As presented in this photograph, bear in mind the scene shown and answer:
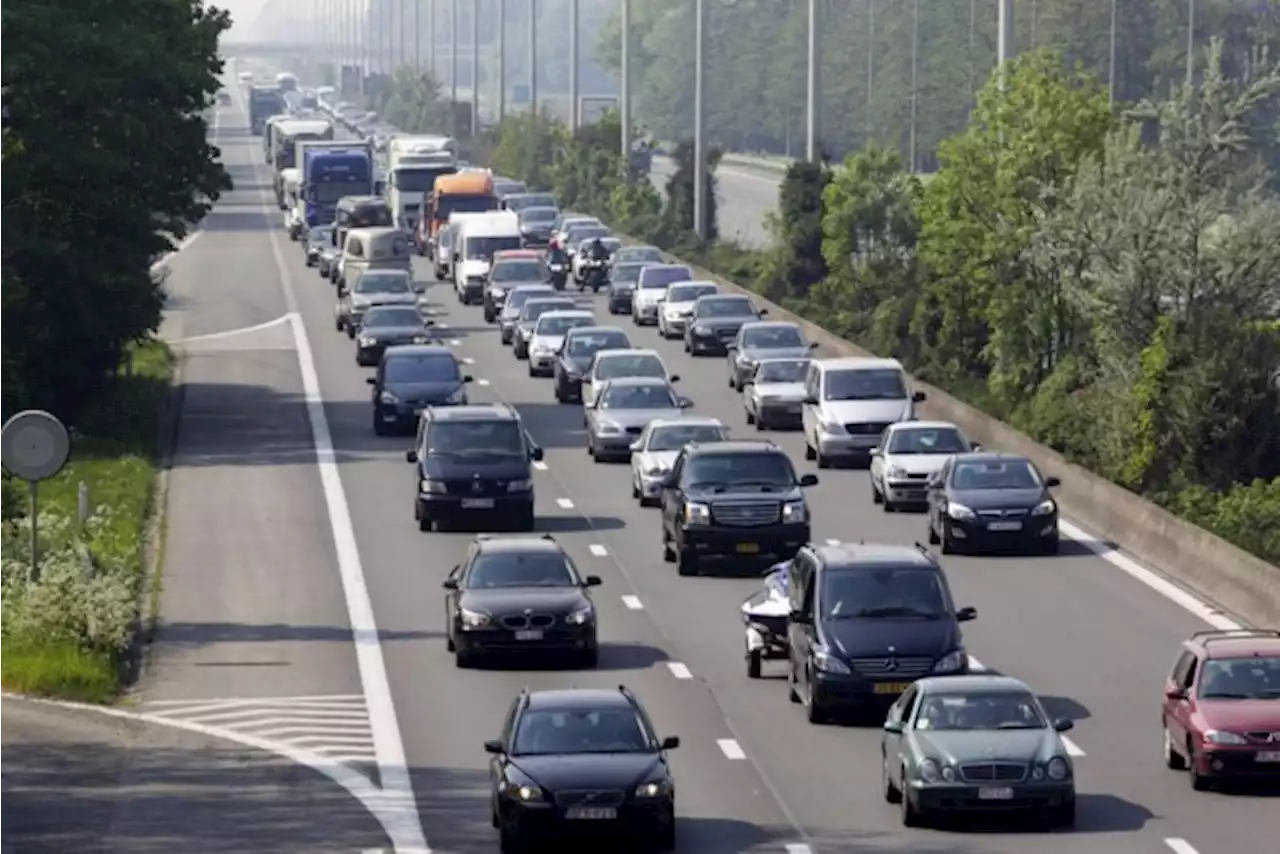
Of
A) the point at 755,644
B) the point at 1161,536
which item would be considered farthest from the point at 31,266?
the point at 755,644

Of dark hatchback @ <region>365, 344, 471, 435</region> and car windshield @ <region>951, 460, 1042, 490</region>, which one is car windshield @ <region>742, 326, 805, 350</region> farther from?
car windshield @ <region>951, 460, 1042, 490</region>

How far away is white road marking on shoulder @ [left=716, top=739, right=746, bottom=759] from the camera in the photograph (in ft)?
102

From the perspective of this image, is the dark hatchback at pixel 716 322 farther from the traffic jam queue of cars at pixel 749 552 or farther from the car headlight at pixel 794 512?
the car headlight at pixel 794 512

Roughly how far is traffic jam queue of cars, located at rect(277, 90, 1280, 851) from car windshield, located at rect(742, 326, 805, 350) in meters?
0.07

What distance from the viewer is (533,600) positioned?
36.5m

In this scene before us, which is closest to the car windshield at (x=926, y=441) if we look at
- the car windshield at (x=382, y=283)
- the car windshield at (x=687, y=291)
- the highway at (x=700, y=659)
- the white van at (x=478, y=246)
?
the highway at (x=700, y=659)

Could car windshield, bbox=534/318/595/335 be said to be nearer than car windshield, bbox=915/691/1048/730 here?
No

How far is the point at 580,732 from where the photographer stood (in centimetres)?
2698

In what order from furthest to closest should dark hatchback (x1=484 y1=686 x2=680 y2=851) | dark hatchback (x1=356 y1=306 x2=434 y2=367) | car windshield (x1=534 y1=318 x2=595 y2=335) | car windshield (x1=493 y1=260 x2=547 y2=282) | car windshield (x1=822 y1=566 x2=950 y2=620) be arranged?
car windshield (x1=493 y1=260 x2=547 y2=282), dark hatchback (x1=356 y1=306 x2=434 y2=367), car windshield (x1=534 y1=318 x2=595 y2=335), car windshield (x1=822 y1=566 x2=950 y2=620), dark hatchback (x1=484 y1=686 x2=680 y2=851)

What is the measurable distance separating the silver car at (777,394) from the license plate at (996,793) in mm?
33597

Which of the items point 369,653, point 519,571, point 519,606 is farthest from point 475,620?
point 369,653

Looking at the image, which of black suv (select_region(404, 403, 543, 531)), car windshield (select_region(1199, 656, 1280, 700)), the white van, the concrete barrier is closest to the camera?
car windshield (select_region(1199, 656, 1280, 700))

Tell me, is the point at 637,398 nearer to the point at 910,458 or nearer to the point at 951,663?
the point at 910,458

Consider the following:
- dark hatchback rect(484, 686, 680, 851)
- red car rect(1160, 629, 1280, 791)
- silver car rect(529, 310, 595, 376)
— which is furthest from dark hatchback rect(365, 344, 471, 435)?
dark hatchback rect(484, 686, 680, 851)
